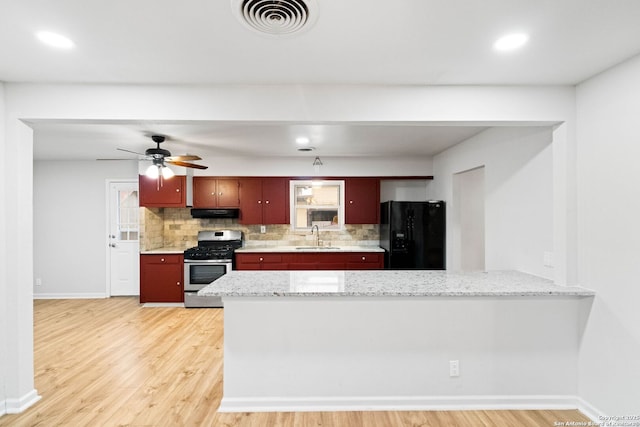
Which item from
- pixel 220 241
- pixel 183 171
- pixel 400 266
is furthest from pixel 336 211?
pixel 183 171

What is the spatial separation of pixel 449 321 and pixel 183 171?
445 centimetres

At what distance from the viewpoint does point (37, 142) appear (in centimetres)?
416

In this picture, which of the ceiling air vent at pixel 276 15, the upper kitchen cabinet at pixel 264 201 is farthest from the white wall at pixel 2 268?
the upper kitchen cabinet at pixel 264 201

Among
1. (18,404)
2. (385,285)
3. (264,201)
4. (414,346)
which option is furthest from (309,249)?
(18,404)

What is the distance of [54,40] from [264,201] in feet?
12.3

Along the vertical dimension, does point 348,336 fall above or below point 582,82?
below

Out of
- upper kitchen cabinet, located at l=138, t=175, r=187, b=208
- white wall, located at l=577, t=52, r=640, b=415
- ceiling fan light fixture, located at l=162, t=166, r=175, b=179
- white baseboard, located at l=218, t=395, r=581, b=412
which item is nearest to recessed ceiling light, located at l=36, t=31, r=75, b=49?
ceiling fan light fixture, located at l=162, t=166, r=175, b=179

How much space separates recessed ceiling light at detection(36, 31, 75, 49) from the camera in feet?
5.57

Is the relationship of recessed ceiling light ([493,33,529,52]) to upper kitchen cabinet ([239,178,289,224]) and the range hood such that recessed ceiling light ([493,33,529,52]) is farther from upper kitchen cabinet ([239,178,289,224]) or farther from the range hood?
the range hood

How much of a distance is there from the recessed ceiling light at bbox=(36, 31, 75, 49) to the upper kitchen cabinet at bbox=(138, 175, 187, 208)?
136 inches

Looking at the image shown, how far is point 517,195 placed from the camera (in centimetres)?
291

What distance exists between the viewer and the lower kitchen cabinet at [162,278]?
505 centimetres

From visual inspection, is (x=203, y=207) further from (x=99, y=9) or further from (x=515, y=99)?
(x=515, y=99)

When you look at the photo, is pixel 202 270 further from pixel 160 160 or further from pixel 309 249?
pixel 160 160
